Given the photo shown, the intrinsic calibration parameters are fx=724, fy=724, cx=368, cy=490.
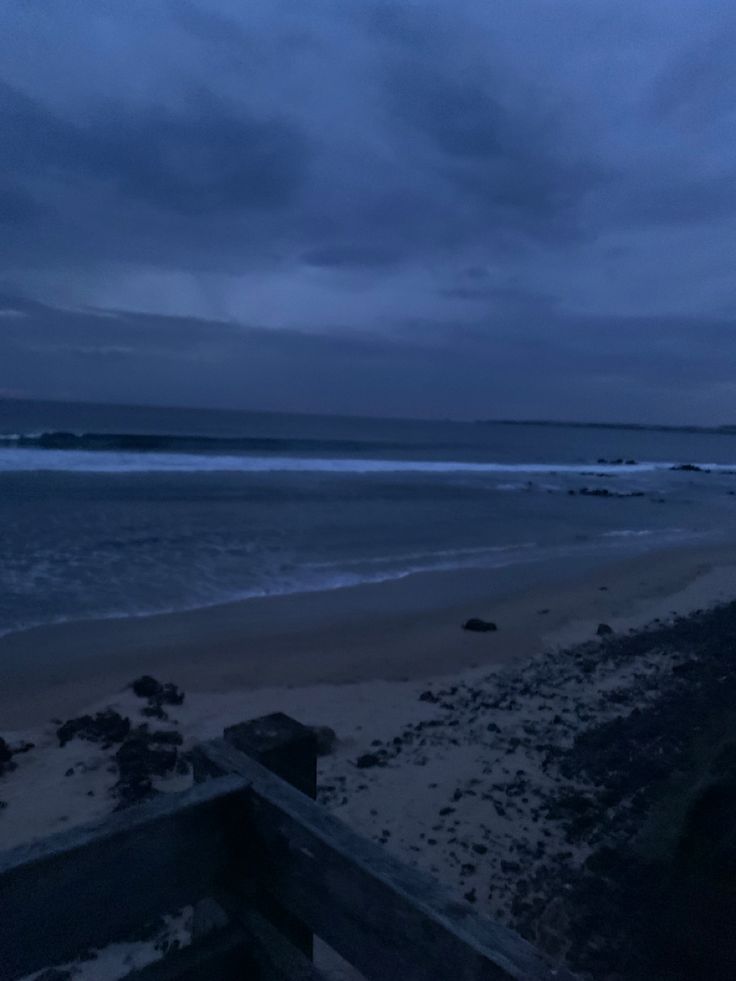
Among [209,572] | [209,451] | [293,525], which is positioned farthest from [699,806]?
[209,451]

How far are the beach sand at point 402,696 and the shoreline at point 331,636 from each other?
0.11ft

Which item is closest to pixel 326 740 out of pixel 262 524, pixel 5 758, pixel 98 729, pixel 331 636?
pixel 98 729

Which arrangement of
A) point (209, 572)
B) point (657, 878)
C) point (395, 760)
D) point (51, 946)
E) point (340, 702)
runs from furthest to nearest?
1. point (209, 572)
2. point (340, 702)
3. point (395, 760)
4. point (657, 878)
5. point (51, 946)

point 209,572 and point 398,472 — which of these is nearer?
point 209,572

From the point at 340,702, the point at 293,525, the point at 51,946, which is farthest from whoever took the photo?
the point at 293,525

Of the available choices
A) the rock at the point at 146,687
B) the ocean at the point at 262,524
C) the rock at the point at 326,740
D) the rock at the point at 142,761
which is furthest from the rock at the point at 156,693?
the ocean at the point at 262,524

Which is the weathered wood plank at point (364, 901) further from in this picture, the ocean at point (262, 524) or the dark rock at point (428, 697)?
the ocean at point (262, 524)

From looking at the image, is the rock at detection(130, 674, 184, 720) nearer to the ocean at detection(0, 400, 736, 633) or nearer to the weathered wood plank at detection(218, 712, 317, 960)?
the ocean at detection(0, 400, 736, 633)

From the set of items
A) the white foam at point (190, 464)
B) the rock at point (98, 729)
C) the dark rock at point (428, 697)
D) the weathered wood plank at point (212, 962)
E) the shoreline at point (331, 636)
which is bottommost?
the shoreline at point (331, 636)

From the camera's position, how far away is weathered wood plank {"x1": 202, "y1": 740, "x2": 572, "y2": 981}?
1296 mm

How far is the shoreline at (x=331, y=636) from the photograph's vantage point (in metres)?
7.65

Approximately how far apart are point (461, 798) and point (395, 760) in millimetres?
734

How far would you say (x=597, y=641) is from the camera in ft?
31.1

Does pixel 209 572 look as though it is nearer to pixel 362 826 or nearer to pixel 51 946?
pixel 362 826
